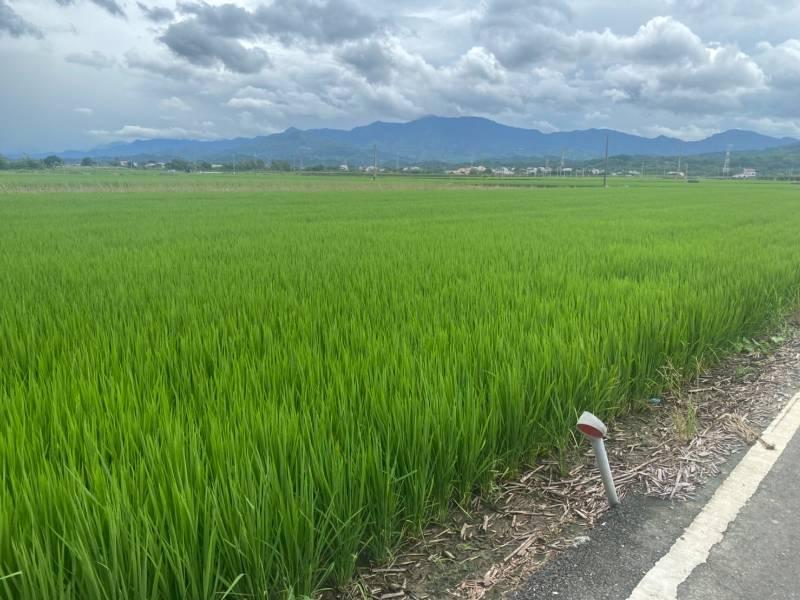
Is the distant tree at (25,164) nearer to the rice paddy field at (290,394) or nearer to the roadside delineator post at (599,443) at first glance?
the rice paddy field at (290,394)

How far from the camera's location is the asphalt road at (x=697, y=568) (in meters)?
1.78

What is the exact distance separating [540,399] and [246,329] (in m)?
1.91

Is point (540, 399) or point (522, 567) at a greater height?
point (540, 399)

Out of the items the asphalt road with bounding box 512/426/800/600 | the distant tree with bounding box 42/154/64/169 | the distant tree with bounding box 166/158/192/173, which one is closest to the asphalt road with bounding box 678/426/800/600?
the asphalt road with bounding box 512/426/800/600

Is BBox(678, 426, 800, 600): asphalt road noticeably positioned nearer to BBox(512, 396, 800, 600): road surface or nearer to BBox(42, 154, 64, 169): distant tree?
BBox(512, 396, 800, 600): road surface

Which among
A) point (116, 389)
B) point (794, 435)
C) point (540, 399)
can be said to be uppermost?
point (116, 389)

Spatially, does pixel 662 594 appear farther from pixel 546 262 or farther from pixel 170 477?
pixel 546 262

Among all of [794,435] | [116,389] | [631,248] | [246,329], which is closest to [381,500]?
[116,389]

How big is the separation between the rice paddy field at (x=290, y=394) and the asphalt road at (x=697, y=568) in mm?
→ 472

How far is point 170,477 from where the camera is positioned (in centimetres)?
149

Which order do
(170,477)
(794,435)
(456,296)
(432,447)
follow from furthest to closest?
(456,296)
(794,435)
(432,447)
(170,477)

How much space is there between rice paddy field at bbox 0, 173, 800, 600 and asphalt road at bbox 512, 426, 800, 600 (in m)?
0.47

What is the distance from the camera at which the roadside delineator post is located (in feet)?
6.20

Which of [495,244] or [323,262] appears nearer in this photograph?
[323,262]
